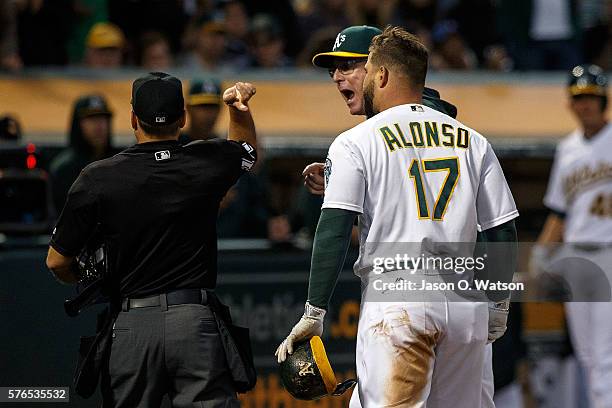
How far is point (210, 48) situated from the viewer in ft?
40.9

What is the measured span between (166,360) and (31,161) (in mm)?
2739

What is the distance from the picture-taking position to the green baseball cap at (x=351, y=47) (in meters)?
6.40

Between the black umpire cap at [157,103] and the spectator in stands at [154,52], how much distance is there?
6.58m

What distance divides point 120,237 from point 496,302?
176 cm

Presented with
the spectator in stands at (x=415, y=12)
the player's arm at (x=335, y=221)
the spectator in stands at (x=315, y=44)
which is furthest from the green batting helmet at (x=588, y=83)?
the player's arm at (x=335, y=221)

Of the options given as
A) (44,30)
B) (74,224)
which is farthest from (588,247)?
(74,224)

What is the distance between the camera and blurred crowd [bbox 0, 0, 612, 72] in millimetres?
12156

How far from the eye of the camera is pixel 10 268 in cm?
743

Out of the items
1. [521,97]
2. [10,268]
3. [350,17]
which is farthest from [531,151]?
[10,268]

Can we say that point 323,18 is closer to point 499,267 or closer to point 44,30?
point 44,30

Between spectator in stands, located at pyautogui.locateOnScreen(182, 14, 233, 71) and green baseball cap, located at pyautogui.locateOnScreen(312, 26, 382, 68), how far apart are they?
6.06 meters

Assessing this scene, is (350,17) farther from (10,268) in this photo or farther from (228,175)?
(228,175)

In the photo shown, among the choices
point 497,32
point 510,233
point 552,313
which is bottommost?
point 552,313

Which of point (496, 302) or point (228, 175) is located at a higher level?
point (228, 175)
